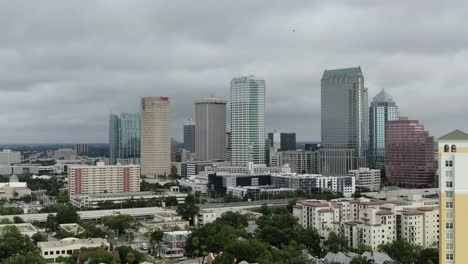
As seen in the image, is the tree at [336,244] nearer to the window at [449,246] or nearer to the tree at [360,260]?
the tree at [360,260]

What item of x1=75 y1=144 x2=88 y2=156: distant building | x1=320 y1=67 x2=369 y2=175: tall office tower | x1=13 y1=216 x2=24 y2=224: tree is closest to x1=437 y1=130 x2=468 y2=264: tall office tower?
x1=13 y1=216 x2=24 y2=224: tree

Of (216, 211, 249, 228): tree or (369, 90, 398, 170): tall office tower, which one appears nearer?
(216, 211, 249, 228): tree

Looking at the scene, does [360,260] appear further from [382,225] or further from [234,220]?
[234,220]

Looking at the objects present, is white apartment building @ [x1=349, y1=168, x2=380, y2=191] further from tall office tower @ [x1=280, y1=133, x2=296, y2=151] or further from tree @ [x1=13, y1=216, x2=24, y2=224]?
tall office tower @ [x1=280, y1=133, x2=296, y2=151]

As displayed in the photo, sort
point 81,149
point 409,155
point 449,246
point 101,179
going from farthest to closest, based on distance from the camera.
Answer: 1. point 81,149
2. point 409,155
3. point 101,179
4. point 449,246

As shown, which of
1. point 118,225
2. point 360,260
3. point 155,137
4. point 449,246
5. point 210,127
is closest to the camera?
point 449,246

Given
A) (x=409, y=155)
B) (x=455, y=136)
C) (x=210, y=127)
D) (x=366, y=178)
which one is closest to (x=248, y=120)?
(x=210, y=127)

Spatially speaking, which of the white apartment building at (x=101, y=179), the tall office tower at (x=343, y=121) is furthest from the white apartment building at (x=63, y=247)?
the tall office tower at (x=343, y=121)
